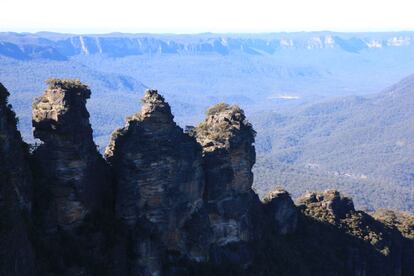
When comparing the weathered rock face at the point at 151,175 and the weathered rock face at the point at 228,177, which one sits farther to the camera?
the weathered rock face at the point at 228,177

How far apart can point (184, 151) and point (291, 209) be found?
43.6ft

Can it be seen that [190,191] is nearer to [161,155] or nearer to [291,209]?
[161,155]

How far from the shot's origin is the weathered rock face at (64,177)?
26.2 meters

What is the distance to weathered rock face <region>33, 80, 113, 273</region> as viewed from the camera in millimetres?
26172

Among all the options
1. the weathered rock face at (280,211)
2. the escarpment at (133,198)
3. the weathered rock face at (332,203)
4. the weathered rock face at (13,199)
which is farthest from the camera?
the weathered rock face at (332,203)

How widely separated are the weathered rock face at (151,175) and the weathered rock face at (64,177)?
1925 millimetres

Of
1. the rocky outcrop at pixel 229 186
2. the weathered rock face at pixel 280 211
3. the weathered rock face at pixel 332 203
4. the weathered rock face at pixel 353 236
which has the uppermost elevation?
the rocky outcrop at pixel 229 186

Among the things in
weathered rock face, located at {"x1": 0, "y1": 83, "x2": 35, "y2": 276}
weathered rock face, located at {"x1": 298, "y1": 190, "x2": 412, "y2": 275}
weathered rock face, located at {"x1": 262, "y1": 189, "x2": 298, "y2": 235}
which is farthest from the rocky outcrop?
weathered rock face, located at {"x1": 0, "y1": 83, "x2": 35, "y2": 276}

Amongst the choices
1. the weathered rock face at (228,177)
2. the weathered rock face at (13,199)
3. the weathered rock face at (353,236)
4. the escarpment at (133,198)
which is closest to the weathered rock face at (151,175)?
the escarpment at (133,198)

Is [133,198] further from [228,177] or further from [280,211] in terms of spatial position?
[280,211]

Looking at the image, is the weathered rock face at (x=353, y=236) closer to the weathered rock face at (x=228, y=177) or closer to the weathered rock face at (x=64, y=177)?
the weathered rock face at (x=228, y=177)

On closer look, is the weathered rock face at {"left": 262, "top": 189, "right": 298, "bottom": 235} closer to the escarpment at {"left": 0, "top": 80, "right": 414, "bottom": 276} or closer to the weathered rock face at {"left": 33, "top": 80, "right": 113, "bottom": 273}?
the escarpment at {"left": 0, "top": 80, "right": 414, "bottom": 276}

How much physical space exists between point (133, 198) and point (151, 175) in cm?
131

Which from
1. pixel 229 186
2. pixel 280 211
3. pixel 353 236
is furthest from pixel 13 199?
pixel 353 236
